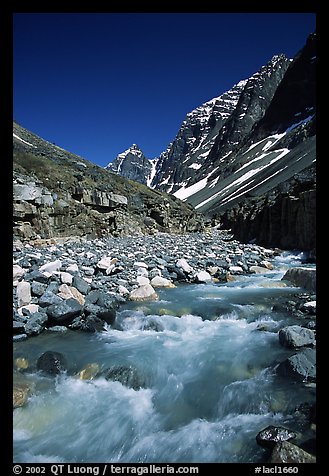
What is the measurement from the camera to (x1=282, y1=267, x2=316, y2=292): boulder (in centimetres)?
854

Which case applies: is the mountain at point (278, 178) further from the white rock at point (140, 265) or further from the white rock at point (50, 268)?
the white rock at point (50, 268)

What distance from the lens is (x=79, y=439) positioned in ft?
10.9

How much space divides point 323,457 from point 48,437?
292 centimetres

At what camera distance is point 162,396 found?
13.2ft

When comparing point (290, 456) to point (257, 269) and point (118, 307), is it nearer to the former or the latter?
point (118, 307)

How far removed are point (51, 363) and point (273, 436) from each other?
3.19m

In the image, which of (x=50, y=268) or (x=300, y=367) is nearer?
(x=300, y=367)

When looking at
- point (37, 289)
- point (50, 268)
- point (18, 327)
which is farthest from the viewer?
point (50, 268)

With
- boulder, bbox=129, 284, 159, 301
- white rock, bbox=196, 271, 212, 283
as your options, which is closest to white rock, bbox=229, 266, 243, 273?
white rock, bbox=196, 271, 212, 283

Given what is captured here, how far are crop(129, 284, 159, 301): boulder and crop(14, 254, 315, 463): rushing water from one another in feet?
4.36

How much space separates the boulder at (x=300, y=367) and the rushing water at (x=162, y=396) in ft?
0.54

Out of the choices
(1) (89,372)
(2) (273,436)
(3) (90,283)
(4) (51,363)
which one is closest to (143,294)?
(3) (90,283)

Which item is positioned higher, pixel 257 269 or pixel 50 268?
pixel 50 268
